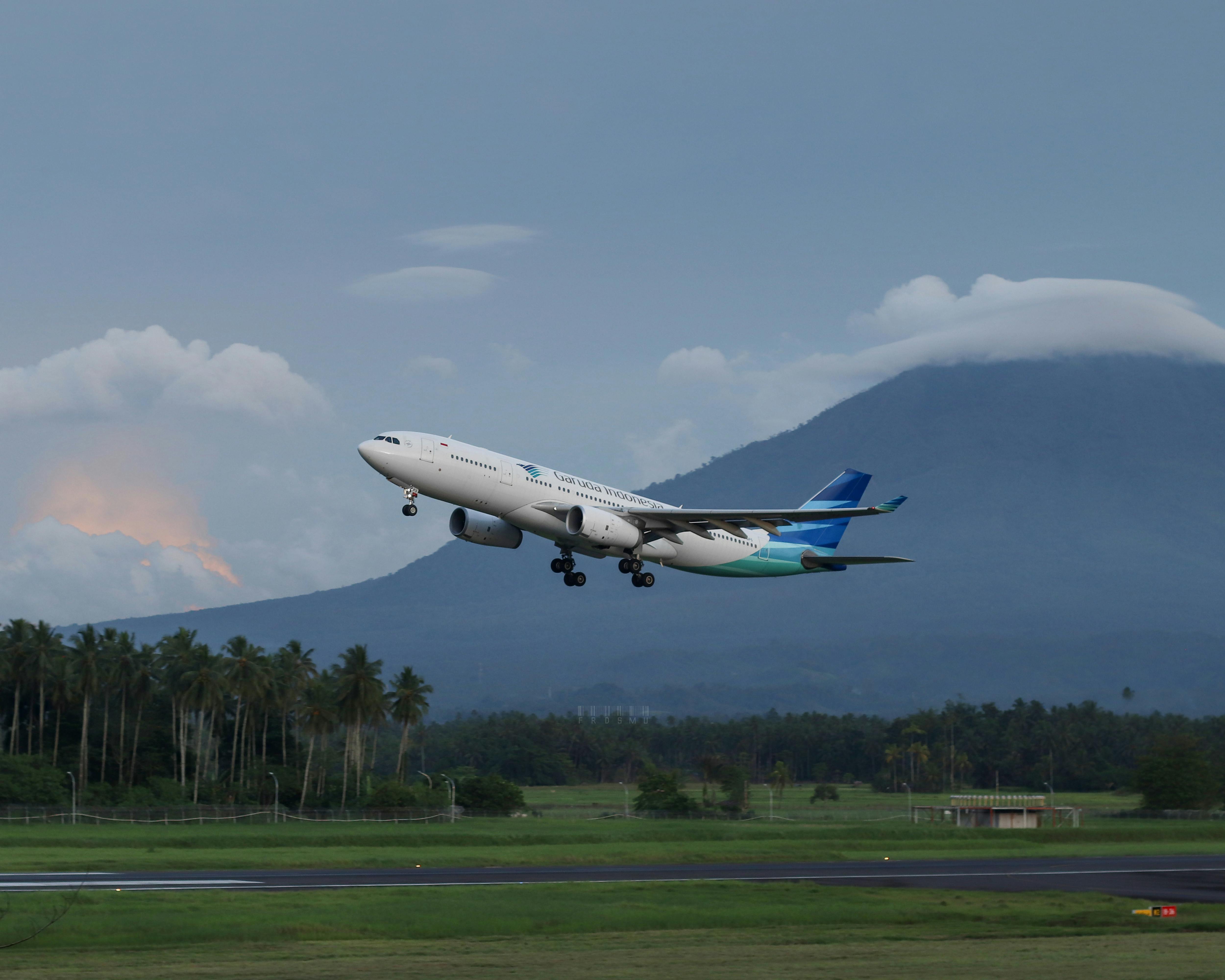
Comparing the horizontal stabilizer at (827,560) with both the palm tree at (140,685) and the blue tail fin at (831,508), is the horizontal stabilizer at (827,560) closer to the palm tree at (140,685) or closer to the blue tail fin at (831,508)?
the blue tail fin at (831,508)

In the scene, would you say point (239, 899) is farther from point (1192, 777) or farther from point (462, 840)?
point (1192, 777)

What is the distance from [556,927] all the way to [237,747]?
11353cm

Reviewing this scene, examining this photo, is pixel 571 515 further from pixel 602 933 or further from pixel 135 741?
pixel 135 741

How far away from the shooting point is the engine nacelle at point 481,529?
68.1 m

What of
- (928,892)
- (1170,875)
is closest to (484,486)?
(928,892)

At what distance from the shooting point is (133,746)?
15562 centimetres

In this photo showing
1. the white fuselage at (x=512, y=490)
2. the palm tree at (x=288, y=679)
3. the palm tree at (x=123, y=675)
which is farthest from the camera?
the palm tree at (x=288, y=679)

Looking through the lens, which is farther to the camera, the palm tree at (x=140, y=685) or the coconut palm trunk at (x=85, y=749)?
the palm tree at (x=140, y=685)

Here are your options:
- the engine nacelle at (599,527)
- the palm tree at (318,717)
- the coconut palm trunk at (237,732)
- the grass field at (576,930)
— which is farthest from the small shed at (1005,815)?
the coconut palm trunk at (237,732)

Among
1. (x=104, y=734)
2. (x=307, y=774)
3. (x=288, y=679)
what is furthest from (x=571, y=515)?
(x=288, y=679)

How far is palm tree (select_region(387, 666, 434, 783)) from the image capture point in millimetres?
166625

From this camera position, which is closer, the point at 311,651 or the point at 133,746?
the point at 133,746

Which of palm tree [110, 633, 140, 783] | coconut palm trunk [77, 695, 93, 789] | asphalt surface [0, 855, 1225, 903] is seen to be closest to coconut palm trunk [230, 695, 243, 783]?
palm tree [110, 633, 140, 783]

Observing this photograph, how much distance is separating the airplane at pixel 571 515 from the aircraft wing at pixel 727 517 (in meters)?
0.07
